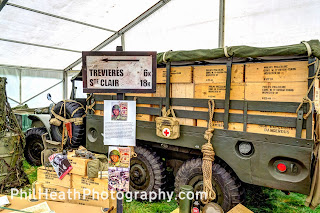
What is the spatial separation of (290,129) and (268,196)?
8.47 ft

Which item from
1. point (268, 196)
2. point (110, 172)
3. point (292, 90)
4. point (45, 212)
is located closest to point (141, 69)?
point (110, 172)

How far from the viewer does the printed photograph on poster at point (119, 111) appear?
249 cm

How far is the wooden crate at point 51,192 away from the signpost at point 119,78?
1791 millimetres

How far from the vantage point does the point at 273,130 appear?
3.14 m

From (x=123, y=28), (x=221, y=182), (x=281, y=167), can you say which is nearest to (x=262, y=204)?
(x=221, y=182)

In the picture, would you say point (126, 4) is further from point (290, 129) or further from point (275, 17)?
point (290, 129)

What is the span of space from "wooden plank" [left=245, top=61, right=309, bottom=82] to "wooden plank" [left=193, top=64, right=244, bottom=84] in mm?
112

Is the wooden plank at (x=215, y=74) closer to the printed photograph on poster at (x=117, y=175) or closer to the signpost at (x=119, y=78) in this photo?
the signpost at (x=119, y=78)

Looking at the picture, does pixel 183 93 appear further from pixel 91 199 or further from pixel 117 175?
pixel 91 199

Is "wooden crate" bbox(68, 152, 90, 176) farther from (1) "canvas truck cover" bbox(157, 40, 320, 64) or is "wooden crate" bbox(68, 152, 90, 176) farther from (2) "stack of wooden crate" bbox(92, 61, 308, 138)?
(1) "canvas truck cover" bbox(157, 40, 320, 64)

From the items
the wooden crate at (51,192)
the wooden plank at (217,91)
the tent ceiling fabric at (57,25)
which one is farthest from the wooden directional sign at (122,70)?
the tent ceiling fabric at (57,25)

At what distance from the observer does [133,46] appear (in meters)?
10.1

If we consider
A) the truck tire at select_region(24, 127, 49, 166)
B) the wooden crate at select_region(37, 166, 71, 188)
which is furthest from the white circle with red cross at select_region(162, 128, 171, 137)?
the truck tire at select_region(24, 127, 49, 166)

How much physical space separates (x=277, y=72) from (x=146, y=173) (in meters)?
2.75
